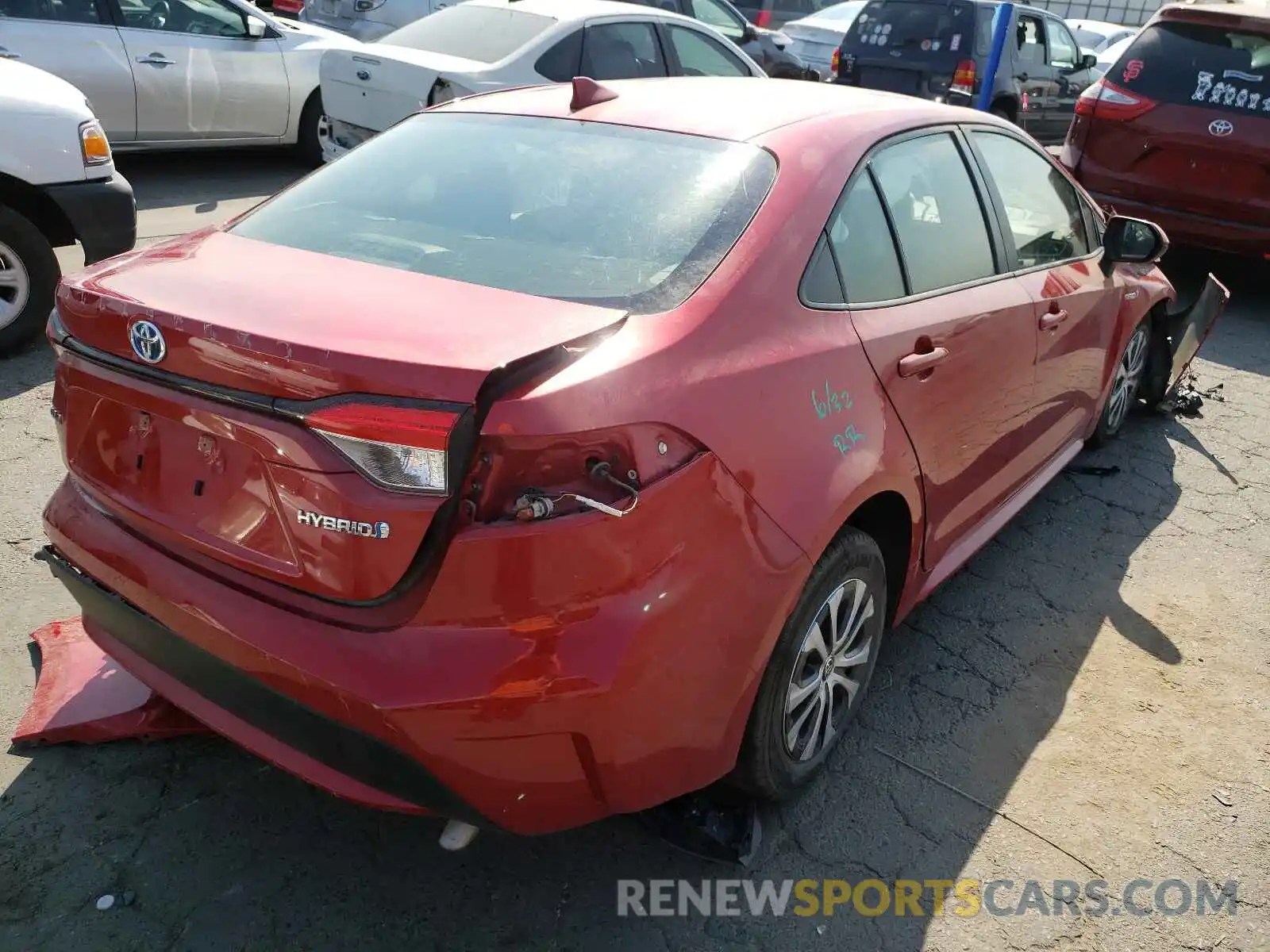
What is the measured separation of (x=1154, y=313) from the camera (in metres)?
4.90

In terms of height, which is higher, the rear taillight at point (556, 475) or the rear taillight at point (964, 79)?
the rear taillight at point (556, 475)

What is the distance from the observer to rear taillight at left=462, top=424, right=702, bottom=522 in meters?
1.76

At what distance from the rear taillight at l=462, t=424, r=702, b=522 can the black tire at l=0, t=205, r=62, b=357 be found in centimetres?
401

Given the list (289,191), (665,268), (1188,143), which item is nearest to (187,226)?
(289,191)

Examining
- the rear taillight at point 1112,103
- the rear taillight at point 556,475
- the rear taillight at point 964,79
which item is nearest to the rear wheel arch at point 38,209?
the rear taillight at point 556,475

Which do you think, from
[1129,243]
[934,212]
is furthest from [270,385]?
[1129,243]

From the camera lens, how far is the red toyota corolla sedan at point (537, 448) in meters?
1.79

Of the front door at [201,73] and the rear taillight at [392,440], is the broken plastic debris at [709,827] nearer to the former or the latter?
the rear taillight at [392,440]

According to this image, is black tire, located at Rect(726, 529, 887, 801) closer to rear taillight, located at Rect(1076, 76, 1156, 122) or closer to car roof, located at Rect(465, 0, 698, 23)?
rear taillight, located at Rect(1076, 76, 1156, 122)

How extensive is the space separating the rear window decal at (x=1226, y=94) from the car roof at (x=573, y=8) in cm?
375

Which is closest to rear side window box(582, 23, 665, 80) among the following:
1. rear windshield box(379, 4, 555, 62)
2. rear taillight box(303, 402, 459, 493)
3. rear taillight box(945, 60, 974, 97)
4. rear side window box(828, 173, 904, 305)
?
rear windshield box(379, 4, 555, 62)

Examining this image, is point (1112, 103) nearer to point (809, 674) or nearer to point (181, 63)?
point (809, 674)

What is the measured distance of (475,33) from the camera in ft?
24.1

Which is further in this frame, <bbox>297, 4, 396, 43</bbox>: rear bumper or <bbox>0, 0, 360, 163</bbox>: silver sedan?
<bbox>297, 4, 396, 43</bbox>: rear bumper
